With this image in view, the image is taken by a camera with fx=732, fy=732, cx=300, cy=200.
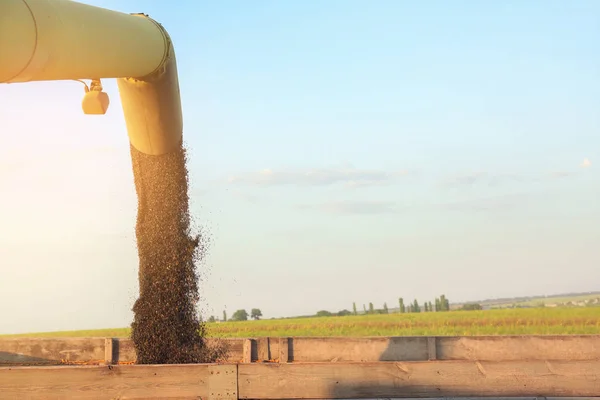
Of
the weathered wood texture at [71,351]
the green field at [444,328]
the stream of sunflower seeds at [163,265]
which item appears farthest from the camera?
the green field at [444,328]

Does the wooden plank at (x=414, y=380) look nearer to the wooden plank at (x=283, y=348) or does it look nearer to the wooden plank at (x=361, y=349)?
the wooden plank at (x=361, y=349)

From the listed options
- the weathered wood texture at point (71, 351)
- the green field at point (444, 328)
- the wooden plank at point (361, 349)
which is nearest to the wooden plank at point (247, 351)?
the weathered wood texture at point (71, 351)

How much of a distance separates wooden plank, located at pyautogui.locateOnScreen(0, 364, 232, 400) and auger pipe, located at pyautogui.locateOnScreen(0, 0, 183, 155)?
2344 millimetres

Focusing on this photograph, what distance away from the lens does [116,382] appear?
579 cm

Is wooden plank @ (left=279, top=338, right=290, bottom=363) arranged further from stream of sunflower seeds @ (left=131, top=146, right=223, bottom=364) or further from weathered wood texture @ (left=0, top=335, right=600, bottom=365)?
stream of sunflower seeds @ (left=131, top=146, right=223, bottom=364)

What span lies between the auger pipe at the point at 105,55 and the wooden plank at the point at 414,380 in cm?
287

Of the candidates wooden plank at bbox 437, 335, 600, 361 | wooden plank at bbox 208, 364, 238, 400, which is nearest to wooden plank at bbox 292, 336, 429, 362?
wooden plank at bbox 437, 335, 600, 361

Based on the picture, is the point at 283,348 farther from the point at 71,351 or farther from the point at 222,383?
the point at 222,383

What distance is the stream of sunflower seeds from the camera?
30.9ft

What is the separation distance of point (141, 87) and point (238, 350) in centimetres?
440

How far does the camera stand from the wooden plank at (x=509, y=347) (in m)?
10.1

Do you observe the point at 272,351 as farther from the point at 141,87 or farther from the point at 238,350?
the point at 141,87

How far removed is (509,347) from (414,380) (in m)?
4.96

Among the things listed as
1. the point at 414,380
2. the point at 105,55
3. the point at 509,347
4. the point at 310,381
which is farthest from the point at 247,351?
the point at 105,55
